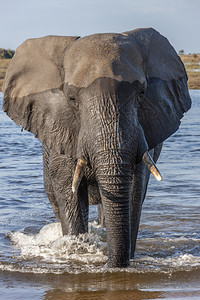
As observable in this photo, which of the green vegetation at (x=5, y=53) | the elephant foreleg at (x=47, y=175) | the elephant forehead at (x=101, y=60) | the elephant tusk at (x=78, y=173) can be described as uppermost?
the elephant forehead at (x=101, y=60)

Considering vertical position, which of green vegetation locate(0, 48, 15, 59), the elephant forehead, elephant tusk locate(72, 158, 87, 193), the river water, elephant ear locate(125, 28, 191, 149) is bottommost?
green vegetation locate(0, 48, 15, 59)

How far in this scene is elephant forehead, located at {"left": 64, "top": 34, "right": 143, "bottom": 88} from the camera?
499 cm

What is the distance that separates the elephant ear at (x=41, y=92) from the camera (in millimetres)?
5422

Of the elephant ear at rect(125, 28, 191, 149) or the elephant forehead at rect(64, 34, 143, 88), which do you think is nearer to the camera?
the elephant forehead at rect(64, 34, 143, 88)

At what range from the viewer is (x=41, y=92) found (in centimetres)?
559

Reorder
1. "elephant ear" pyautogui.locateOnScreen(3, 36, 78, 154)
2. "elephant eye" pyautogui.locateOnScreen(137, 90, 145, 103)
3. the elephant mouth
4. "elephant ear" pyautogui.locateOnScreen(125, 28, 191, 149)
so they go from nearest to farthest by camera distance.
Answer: the elephant mouth, "elephant eye" pyautogui.locateOnScreen(137, 90, 145, 103), "elephant ear" pyautogui.locateOnScreen(3, 36, 78, 154), "elephant ear" pyautogui.locateOnScreen(125, 28, 191, 149)

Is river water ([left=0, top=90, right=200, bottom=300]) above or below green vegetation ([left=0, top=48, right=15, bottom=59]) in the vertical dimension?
above

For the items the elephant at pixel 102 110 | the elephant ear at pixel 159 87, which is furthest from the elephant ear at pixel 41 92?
the elephant ear at pixel 159 87

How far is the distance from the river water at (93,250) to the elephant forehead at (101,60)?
1.56 m

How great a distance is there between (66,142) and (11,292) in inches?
50.4

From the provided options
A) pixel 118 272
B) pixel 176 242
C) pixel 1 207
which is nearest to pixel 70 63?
pixel 118 272

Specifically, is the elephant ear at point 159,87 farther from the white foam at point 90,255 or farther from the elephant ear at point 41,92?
the white foam at point 90,255

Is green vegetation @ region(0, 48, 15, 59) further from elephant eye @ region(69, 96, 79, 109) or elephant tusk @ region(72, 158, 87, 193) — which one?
elephant tusk @ region(72, 158, 87, 193)

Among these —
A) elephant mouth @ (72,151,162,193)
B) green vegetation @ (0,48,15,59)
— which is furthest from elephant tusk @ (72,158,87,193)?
green vegetation @ (0,48,15,59)
